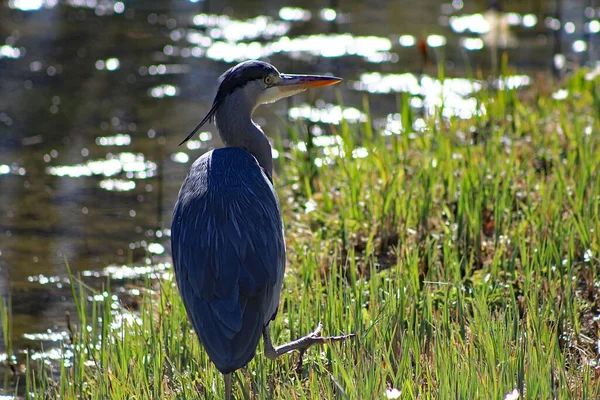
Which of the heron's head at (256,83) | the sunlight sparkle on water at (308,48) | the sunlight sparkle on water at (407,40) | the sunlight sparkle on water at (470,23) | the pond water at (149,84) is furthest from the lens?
the sunlight sparkle on water at (470,23)

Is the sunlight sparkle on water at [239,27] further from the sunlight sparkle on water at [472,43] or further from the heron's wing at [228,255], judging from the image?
the heron's wing at [228,255]

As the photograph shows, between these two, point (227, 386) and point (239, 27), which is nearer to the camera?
point (227, 386)

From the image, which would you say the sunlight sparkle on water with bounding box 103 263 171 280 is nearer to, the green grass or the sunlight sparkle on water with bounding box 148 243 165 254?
the sunlight sparkle on water with bounding box 148 243 165 254

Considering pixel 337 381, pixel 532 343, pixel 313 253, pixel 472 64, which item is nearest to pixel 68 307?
pixel 313 253

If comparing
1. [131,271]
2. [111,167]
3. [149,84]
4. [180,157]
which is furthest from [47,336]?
[149,84]

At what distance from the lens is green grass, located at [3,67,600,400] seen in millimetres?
3516

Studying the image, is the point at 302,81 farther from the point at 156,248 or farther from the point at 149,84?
the point at 149,84

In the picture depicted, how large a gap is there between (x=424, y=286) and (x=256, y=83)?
123cm

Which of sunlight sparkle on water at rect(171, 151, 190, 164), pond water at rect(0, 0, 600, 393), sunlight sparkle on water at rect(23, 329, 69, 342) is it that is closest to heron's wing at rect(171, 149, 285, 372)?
sunlight sparkle on water at rect(23, 329, 69, 342)

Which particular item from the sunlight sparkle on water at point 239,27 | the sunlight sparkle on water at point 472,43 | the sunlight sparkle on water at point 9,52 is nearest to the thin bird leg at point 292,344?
the sunlight sparkle on water at point 9,52

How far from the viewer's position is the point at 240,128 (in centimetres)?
448

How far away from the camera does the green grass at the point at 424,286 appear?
3.52 metres

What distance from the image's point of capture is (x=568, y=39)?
34.1 feet

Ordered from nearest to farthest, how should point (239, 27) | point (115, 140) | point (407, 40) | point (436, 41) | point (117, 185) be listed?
1. point (117, 185)
2. point (115, 140)
3. point (436, 41)
4. point (407, 40)
5. point (239, 27)
